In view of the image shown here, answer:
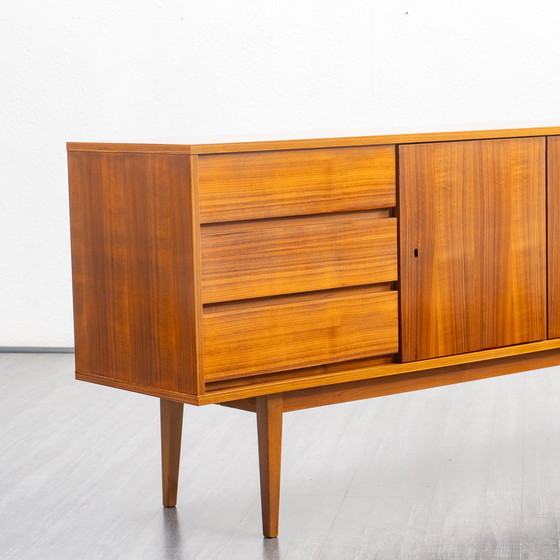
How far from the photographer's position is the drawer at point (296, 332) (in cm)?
244

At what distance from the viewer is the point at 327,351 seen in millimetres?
2596

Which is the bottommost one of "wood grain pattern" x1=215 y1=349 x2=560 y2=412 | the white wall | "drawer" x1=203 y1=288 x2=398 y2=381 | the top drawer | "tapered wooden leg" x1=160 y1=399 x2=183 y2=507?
"tapered wooden leg" x1=160 y1=399 x2=183 y2=507

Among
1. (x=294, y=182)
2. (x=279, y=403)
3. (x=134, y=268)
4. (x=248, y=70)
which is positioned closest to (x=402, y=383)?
(x=279, y=403)

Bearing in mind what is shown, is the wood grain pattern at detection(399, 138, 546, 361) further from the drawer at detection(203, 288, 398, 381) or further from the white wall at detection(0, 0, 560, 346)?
the white wall at detection(0, 0, 560, 346)

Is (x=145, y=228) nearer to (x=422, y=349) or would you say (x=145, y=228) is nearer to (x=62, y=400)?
(x=422, y=349)

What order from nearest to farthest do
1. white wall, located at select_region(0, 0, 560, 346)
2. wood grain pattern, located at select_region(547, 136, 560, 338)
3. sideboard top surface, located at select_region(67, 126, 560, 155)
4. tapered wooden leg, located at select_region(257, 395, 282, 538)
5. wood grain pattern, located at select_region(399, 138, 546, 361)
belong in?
sideboard top surface, located at select_region(67, 126, 560, 155) → tapered wooden leg, located at select_region(257, 395, 282, 538) → wood grain pattern, located at select_region(399, 138, 546, 361) → wood grain pattern, located at select_region(547, 136, 560, 338) → white wall, located at select_region(0, 0, 560, 346)

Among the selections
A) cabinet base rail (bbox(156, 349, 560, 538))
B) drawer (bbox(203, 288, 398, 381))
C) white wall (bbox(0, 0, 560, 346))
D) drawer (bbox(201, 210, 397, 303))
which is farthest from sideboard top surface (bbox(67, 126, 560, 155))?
white wall (bbox(0, 0, 560, 346))

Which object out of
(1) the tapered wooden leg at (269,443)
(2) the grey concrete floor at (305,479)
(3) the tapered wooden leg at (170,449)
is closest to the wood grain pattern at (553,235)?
(2) the grey concrete floor at (305,479)

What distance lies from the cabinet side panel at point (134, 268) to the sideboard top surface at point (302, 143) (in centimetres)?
2

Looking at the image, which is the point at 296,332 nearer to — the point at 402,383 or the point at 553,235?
the point at 402,383

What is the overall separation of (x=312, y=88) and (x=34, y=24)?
1218 mm

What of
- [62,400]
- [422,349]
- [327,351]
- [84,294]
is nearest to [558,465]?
[422,349]

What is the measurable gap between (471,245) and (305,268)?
481 millimetres

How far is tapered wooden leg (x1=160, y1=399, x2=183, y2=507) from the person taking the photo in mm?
2893
